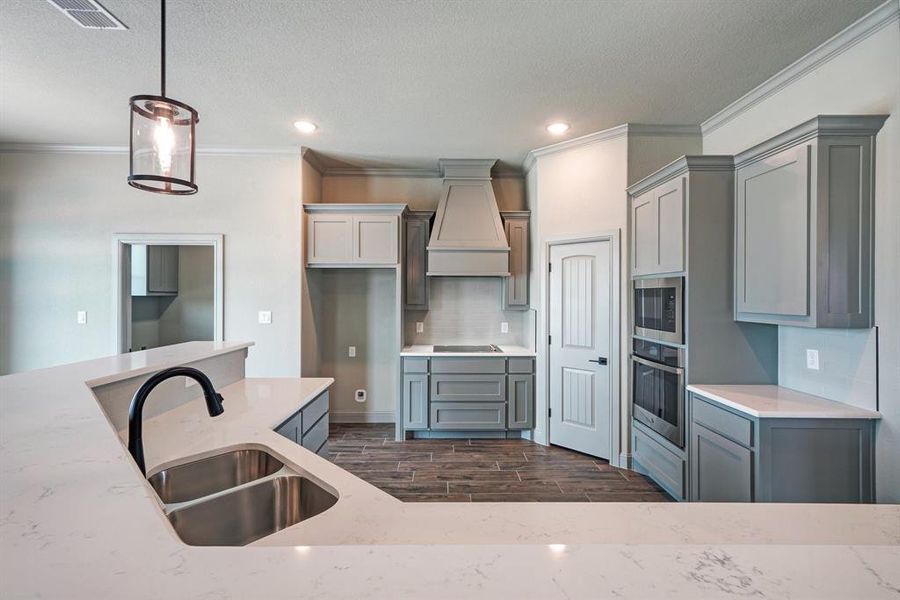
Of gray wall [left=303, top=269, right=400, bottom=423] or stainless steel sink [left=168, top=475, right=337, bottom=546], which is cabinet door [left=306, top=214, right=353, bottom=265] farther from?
stainless steel sink [left=168, top=475, right=337, bottom=546]

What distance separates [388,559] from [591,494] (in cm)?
292

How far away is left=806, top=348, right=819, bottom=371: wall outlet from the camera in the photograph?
7.73ft

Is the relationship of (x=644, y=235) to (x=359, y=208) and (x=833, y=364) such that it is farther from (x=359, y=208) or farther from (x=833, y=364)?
(x=359, y=208)

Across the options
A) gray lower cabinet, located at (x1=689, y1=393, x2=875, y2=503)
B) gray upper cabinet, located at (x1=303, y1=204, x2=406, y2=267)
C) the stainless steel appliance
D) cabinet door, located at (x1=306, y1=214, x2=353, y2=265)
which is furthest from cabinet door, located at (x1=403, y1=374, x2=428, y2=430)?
gray lower cabinet, located at (x1=689, y1=393, x2=875, y2=503)

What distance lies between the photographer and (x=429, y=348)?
445cm

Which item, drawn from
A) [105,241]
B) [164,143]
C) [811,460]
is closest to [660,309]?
[811,460]

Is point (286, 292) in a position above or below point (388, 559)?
above

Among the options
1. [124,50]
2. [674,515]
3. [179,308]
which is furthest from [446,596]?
[179,308]

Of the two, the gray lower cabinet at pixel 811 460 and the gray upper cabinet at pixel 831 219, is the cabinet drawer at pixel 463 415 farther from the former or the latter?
the gray upper cabinet at pixel 831 219

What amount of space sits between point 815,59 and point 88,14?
3.95 m

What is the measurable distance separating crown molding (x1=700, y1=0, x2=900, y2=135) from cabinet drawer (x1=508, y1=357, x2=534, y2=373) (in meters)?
2.51

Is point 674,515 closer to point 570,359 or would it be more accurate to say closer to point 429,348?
point 570,359

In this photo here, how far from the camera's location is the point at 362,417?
4633 mm

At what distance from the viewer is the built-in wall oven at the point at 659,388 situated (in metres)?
2.71
